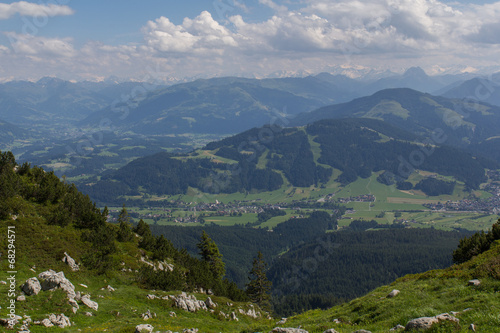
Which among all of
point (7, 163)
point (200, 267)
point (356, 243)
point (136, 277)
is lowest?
point (356, 243)

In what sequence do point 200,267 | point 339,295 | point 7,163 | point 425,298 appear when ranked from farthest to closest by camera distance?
point 339,295
point 200,267
point 7,163
point 425,298

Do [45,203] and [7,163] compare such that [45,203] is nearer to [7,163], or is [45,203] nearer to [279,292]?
[7,163]

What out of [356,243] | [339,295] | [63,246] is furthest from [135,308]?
[356,243]

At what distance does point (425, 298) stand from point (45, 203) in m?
48.8

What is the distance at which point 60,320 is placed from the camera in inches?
941

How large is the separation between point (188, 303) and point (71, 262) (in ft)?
46.1

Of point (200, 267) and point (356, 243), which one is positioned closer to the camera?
point (200, 267)

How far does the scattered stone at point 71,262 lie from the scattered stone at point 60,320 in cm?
1252

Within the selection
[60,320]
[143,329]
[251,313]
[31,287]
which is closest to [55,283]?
[31,287]

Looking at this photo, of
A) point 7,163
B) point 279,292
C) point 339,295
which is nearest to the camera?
point 7,163

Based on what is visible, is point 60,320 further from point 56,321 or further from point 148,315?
point 148,315

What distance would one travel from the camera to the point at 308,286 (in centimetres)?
16025

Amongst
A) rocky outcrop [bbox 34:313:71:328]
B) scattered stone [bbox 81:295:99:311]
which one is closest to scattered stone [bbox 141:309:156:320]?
scattered stone [bbox 81:295:99:311]

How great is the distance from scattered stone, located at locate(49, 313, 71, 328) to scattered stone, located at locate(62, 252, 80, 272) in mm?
12517
